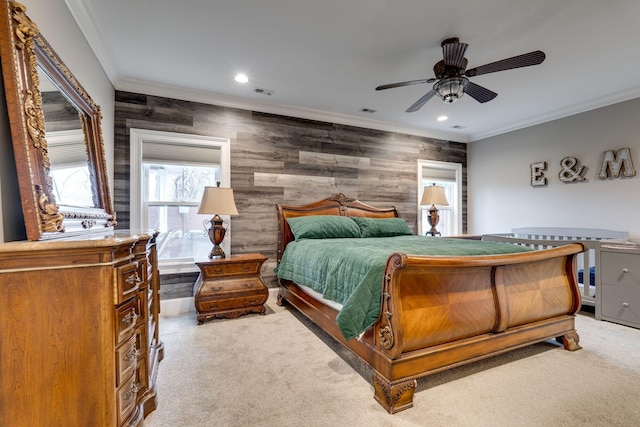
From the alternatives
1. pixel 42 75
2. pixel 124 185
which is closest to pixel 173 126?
pixel 124 185

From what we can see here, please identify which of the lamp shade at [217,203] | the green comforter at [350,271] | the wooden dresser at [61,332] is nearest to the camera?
the wooden dresser at [61,332]

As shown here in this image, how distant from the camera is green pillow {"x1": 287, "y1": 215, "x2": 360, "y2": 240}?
11.4 feet

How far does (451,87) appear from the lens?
8.30 feet

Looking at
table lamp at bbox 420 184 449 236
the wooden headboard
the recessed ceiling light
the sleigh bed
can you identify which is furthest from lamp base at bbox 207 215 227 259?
table lamp at bbox 420 184 449 236

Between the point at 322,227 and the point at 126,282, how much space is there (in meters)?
2.48

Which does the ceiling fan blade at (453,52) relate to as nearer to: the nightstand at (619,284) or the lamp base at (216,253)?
the nightstand at (619,284)

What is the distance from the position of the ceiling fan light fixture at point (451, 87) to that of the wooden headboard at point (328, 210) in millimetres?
2120

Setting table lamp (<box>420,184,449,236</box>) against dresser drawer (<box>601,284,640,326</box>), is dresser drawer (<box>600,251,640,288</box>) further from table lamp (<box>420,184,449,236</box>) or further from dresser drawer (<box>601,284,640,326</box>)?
table lamp (<box>420,184,449,236</box>)

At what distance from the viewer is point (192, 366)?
2.14m

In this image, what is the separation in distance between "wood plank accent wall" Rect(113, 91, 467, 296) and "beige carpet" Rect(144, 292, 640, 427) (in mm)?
1648

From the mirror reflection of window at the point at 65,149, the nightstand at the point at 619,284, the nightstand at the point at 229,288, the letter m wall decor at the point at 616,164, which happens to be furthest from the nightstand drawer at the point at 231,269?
the letter m wall decor at the point at 616,164

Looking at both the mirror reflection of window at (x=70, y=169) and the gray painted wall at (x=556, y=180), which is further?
the gray painted wall at (x=556, y=180)

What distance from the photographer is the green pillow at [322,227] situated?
137 inches

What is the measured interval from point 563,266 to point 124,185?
14.2 feet
